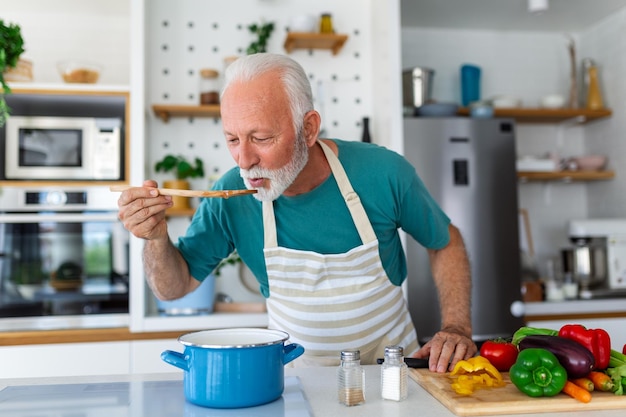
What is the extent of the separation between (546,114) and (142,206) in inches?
118

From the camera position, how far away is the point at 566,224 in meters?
3.94

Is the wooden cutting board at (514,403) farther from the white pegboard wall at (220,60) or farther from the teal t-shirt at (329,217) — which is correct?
the white pegboard wall at (220,60)

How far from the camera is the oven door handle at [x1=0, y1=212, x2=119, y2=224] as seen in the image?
2.70 meters

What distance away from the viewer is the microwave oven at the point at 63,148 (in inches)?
107

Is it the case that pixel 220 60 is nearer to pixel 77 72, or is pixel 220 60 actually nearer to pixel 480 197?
pixel 77 72

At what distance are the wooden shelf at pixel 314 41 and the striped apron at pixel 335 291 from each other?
1548 millimetres

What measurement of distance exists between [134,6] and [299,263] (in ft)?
6.08

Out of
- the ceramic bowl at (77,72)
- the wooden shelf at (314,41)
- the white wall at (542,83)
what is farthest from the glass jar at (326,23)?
the ceramic bowl at (77,72)

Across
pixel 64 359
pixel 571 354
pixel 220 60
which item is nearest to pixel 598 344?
pixel 571 354

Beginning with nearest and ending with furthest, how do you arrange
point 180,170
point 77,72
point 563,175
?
point 77,72 < point 180,170 < point 563,175

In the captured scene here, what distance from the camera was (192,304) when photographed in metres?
2.78

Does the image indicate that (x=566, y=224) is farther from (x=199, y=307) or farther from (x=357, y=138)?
(x=199, y=307)

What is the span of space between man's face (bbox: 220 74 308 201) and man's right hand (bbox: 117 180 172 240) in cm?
20

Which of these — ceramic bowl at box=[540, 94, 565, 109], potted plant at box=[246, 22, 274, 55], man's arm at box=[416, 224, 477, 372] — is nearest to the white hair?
man's arm at box=[416, 224, 477, 372]
